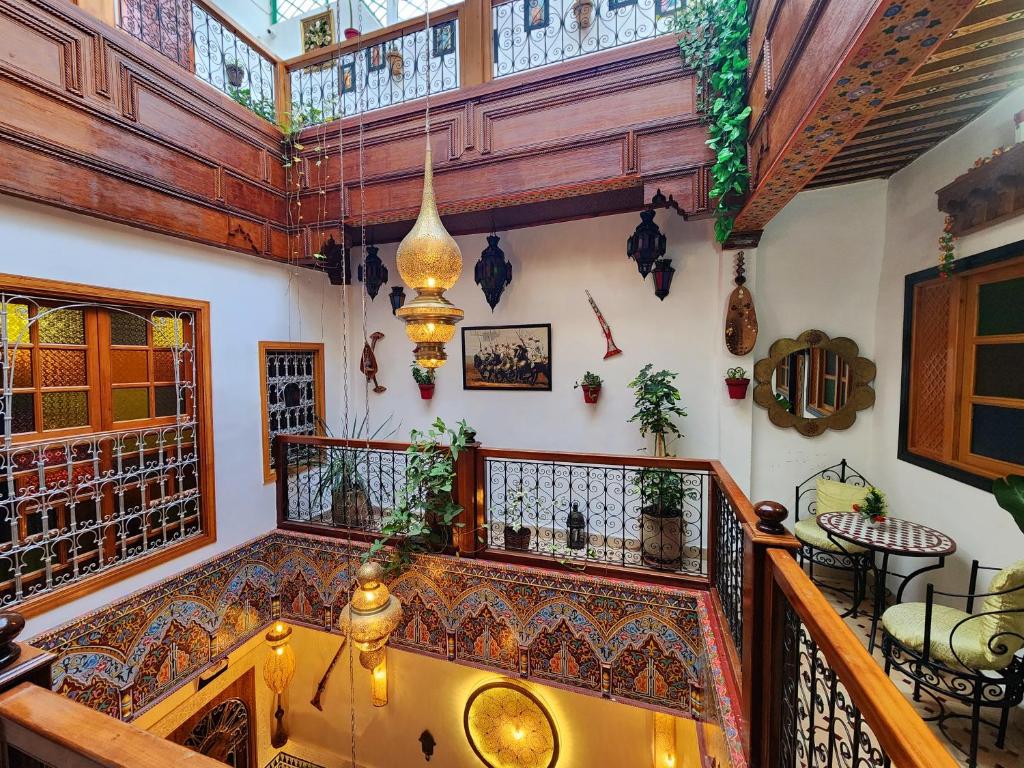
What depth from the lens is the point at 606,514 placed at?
296 centimetres

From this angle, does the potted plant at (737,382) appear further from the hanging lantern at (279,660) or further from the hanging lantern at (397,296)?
the hanging lantern at (279,660)

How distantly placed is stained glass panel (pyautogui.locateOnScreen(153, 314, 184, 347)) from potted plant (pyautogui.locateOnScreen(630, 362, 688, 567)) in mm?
3538

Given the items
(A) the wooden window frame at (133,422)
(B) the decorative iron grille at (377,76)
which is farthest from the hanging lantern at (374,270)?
(A) the wooden window frame at (133,422)

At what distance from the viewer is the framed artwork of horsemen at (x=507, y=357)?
397 centimetres

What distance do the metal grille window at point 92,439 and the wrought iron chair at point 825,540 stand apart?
4.40m

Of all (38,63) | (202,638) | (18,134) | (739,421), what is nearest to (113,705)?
(202,638)

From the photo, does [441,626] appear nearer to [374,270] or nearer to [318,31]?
[374,270]

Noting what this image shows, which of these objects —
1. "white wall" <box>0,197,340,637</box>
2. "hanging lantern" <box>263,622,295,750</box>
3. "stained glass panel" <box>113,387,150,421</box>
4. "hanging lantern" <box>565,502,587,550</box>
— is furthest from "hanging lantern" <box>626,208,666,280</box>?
"hanging lantern" <box>263,622,295,750</box>

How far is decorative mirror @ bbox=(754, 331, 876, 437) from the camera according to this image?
3.21 meters

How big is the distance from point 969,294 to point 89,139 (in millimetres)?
5298

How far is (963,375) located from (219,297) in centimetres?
513

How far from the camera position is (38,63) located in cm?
233

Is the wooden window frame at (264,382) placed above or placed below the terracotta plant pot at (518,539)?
above

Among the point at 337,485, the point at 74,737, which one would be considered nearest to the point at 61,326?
the point at 337,485
